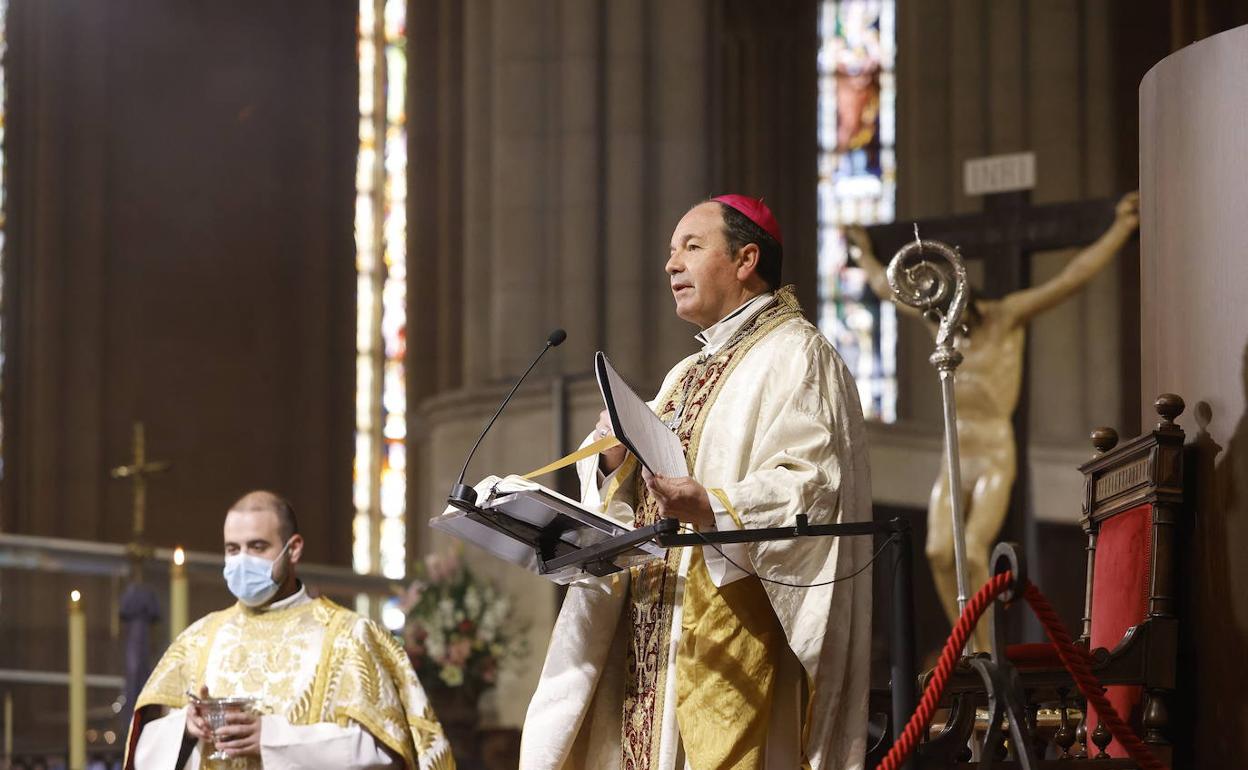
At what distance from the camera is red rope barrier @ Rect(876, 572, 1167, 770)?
11.5 ft

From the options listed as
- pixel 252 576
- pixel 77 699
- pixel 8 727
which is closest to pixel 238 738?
pixel 252 576

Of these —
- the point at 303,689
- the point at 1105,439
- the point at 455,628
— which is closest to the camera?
the point at 1105,439

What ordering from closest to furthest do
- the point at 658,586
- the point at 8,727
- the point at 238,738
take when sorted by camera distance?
1. the point at 658,586
2. the point at 238,738
3. the point at 8,727

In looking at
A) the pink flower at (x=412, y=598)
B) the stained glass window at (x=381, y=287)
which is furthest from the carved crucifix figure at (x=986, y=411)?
the stained glass window at (x=381, y=287)

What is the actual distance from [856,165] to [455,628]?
8933 millimetres

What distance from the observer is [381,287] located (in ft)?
55.0

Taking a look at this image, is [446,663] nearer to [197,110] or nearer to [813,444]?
[813,444]

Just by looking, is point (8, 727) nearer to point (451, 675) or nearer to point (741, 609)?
point (451, 675)

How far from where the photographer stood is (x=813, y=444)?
394 centimetres

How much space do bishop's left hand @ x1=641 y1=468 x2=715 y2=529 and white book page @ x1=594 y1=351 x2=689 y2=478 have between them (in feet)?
0.09

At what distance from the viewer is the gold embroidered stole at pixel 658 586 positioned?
13.5 ft

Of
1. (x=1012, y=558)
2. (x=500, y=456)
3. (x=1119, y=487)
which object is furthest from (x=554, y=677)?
(x=500, y=456)

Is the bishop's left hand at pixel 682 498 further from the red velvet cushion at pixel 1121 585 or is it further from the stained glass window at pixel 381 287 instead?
the stained glass window at pixel 381 287

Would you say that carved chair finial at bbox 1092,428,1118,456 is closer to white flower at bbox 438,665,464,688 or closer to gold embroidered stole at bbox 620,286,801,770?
gold embroidered stole at bbox 620,286,801,770
